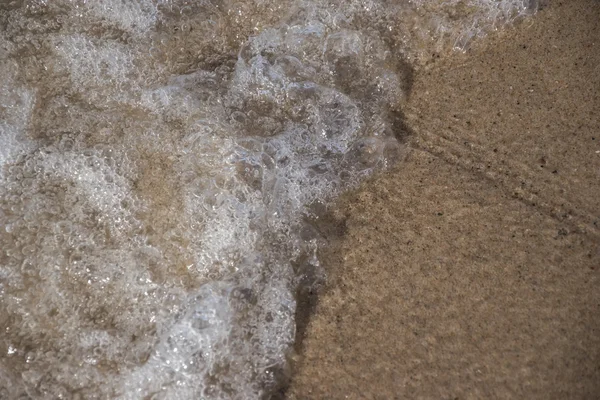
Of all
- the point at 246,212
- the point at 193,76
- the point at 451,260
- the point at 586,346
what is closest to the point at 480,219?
the point at 451,260

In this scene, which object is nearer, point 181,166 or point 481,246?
point 481,246

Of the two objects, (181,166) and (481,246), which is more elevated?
(481,246)

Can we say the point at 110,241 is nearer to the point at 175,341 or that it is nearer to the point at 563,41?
the point at 175,341
